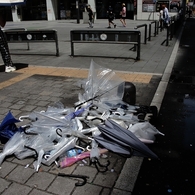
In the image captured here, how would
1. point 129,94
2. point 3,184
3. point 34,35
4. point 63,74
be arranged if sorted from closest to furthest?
point 3,184 → point 129,94 → point 63,74 → point 34,35

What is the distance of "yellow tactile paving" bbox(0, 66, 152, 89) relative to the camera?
6.52 meters

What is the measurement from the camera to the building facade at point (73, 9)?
94.1 feet

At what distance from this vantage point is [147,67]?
7.87 m

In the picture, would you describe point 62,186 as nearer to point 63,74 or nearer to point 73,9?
point 63,74

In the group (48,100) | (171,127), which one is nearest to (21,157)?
(48,100)

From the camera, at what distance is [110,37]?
880 cm

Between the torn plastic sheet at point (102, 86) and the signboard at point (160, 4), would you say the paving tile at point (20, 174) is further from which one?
the signboard at point (160, 4)

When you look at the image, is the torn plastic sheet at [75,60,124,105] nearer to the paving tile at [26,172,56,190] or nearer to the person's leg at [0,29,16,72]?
the paving tile at [26,172,56,190]

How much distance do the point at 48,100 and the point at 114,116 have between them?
1730 mm

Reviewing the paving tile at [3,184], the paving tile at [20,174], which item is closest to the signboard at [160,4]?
the paving tile at [20,174]

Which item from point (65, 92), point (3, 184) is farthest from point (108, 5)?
point (3, 184)

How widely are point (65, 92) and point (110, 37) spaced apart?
3.90 metres

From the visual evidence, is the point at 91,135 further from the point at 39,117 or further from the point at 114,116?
the point at 39,117

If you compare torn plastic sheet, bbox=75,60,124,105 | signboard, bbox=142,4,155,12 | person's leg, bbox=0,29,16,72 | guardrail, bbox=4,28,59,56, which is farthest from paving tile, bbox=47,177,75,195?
signboard, bbox=142,4,155,12
